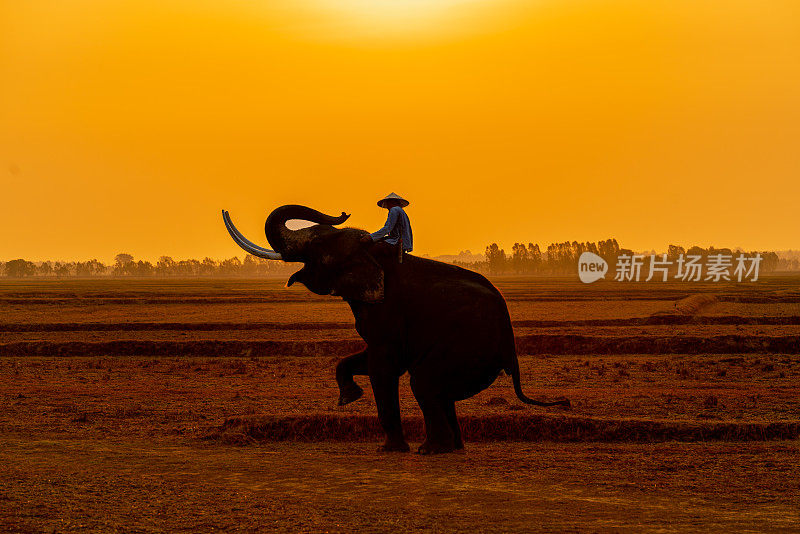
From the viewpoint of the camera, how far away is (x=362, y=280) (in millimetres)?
11289

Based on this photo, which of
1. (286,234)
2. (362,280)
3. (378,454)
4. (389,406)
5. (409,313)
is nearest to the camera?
(362,280)

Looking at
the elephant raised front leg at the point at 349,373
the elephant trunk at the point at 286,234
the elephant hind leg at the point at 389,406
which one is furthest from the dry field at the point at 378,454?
the elephant trunk at the point at 286,234

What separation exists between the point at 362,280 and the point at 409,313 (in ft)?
2.45

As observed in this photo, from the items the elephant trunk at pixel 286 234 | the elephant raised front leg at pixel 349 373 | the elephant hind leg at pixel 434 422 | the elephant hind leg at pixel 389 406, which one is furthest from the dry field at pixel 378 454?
the elephant trunk at pixel 286 234

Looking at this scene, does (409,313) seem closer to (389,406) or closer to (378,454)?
(389,406)

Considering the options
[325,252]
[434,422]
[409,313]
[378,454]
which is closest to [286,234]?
[325,252]

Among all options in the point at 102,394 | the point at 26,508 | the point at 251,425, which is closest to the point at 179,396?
the point at 102,394

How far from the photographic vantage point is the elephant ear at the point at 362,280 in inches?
444

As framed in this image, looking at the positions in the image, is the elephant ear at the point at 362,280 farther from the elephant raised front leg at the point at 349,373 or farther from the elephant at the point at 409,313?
the elephant raised front leg at the point at 349,373

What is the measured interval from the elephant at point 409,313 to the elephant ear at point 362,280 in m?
0.01

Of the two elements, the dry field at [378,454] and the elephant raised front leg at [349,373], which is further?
the elephant raised front leg at [349,373]

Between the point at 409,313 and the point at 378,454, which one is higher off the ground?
the point at 409,313

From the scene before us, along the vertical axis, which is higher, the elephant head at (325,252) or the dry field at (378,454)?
the elephant head at (325,252)

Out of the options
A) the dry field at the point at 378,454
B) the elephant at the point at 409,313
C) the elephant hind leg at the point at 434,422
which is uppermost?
the elephant at the point at 409,313
